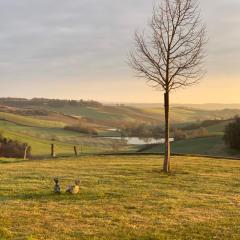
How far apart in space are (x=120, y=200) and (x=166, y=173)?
7.90m

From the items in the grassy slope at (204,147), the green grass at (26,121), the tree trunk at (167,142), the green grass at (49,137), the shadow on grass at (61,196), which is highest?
the tree trunk at (167,142)

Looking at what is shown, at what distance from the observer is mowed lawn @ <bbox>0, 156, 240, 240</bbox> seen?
1075 cm

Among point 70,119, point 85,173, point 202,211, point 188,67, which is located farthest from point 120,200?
point 70,119

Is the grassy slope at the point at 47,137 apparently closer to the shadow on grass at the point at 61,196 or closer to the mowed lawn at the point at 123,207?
the mowed lawn at the point at 123,207

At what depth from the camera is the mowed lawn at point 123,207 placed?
10750 millimetres

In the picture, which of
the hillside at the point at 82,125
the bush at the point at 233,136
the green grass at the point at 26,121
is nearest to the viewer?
the bush at the point at 233,136

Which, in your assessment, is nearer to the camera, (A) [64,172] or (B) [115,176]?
(B) [115,176]

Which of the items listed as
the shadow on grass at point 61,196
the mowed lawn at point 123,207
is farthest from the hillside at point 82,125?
the shadow on grass at point 61,196

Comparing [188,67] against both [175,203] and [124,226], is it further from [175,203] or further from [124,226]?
[124,226]

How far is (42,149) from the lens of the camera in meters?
75.8

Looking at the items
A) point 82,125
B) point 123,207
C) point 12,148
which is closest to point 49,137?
point 82,125

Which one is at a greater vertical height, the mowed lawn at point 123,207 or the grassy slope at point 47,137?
the mowed lawn at point 123,207

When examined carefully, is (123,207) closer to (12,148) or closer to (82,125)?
(12,148)

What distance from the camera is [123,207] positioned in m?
13.6
